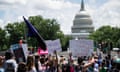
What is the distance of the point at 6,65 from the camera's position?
14727mm

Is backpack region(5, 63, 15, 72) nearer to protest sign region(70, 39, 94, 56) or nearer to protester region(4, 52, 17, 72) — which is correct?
protester region(4, 52, 17, 72)

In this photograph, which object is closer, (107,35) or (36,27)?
(36,27)

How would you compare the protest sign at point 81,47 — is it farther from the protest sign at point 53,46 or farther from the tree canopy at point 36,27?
the tree canopy at point 36,27

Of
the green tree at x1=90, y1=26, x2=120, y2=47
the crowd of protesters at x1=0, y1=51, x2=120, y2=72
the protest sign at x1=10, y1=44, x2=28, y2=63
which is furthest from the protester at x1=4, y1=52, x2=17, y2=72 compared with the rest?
the green tree at x1=90, y1=26, x2=120, y2=47

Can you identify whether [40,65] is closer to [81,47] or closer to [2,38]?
[81,47]

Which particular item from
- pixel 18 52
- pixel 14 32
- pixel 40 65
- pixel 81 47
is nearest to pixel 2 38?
pixel 14 32

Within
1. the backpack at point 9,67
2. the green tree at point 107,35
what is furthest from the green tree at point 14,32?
the backpack at point 9,67

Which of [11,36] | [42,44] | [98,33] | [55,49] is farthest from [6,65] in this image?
[98,33]

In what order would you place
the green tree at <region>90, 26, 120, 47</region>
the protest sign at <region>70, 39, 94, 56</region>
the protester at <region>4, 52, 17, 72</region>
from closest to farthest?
the protester at <region>4, 52, 17, 72</region> < the protest sign at <region>70, 39, 94, 56</region> < the green tree at <region>90, 26, 120, 47</region>

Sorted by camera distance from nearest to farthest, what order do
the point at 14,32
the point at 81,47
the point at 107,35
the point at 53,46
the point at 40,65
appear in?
the point at 40,65
the point at 53,46
the point at 81,47
the point at 14,32
the point at 107,35

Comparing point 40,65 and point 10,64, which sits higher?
point 10,64

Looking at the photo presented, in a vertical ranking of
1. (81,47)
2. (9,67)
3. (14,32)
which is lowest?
(14,32)

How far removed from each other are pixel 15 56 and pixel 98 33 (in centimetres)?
15082

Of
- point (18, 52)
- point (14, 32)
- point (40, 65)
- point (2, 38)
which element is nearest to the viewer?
point (18, 52)
